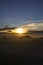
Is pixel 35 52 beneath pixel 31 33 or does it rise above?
beneath

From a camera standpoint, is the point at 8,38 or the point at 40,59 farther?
the point at 8,38

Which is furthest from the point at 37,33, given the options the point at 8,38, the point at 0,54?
the point at 0,54

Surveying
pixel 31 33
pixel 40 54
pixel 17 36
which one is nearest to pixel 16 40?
pixel 17 36

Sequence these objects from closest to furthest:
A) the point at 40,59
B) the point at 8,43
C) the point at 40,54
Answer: the point at 40,59 → the point at 40,54 → the point at 8,43

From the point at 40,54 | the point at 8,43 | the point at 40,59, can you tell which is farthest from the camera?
the point at 8,43

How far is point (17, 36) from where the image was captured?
762 centimetres

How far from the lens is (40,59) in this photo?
6.94 meters

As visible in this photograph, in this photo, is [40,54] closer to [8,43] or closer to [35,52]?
[35,52]

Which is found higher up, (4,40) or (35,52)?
(4,40)

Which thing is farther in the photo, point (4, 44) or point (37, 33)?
point (4, 44)

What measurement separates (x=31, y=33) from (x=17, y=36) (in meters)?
0.82

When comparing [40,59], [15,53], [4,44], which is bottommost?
[40,59]

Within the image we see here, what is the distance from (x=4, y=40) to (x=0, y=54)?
2.77 ft

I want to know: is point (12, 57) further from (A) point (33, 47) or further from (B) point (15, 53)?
(A) point (33, 47)
